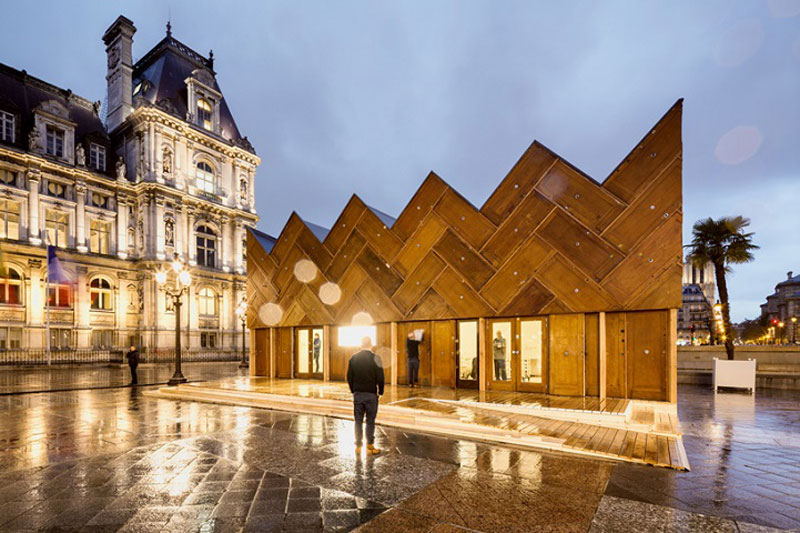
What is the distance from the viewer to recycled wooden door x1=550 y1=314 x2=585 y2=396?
10312 millimetres

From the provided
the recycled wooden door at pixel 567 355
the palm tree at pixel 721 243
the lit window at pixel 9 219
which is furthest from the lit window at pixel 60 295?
the palm tree at pixel 721 243

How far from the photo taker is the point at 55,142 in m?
30.8

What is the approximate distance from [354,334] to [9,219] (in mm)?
28926

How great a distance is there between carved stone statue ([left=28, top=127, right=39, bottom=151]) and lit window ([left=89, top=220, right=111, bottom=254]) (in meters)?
6.12

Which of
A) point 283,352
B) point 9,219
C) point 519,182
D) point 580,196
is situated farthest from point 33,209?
point 580,196

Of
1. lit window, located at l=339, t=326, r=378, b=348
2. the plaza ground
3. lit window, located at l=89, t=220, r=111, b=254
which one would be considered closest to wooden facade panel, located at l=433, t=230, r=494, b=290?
lit window, located at l=339, t=326, r=378, b=348

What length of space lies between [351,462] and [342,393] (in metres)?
5.59

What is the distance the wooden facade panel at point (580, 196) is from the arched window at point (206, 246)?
33998 millimetres

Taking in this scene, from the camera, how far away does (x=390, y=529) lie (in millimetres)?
3953

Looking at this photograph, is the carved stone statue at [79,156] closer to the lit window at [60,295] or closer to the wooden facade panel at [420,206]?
the lit window at [60,295]

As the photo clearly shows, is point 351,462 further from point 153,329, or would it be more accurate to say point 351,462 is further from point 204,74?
point 204,74

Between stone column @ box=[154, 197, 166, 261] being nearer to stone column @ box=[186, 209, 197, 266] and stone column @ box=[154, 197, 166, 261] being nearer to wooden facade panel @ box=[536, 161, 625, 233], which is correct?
stone column @ box=[186, 209, 197, 266]

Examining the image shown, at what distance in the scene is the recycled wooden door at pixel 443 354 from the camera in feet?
39.9

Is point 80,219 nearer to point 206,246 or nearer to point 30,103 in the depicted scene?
point 30,103
